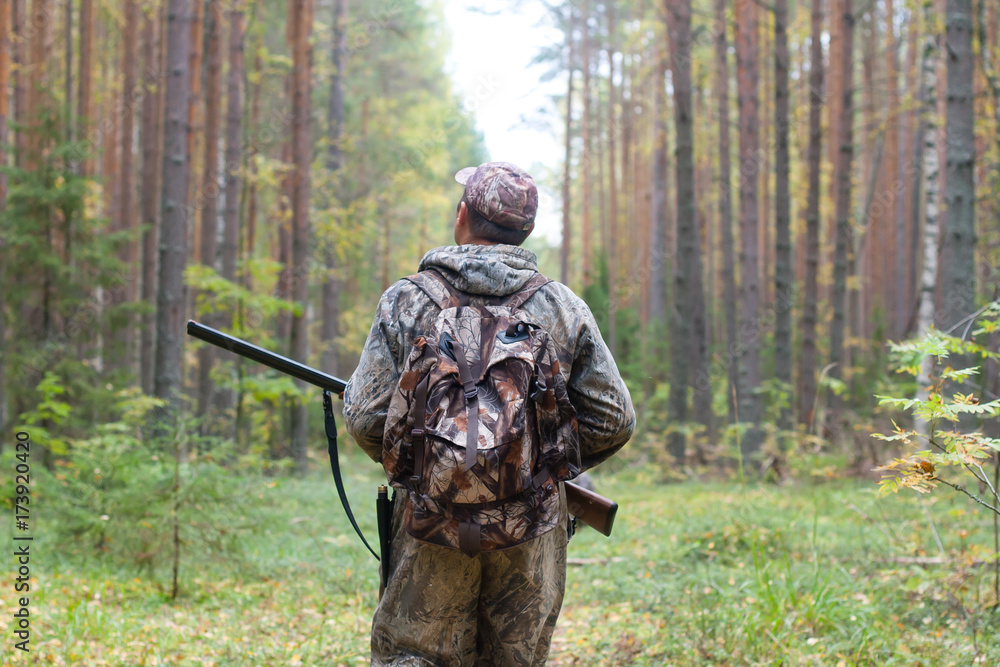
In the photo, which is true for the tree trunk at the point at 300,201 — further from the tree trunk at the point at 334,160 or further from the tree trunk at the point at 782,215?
the tree trunk at the point at 782,215

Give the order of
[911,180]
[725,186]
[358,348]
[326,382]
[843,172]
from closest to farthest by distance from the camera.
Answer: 1. [326,382]
2. [843,172]
3. [725,186]
4. [911,180]
5. [358,348]

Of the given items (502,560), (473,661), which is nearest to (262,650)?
(473,661)

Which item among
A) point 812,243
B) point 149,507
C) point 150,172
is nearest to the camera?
point 149,507

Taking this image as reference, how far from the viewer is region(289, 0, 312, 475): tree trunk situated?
492 inches

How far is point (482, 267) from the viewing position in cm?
240

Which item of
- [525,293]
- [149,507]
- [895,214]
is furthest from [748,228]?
[895,214]

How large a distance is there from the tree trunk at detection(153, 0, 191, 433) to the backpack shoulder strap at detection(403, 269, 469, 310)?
756 cm

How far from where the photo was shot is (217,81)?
13.5 metres

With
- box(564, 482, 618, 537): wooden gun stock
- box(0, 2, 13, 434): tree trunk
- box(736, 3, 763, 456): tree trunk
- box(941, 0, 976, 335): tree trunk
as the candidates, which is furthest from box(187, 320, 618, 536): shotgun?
box(736, 3, 763, 456): tree trunk

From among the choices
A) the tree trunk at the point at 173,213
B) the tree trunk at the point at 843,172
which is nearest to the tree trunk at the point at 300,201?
the tree trunk at the point at 173,213

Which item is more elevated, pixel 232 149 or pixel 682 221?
pixel 232 149

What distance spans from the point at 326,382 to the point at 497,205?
1.11m

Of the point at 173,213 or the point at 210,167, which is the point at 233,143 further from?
the point at 173,213

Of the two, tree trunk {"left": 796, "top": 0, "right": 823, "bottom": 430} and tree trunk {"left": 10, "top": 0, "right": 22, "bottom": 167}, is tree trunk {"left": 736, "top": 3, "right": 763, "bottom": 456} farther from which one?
tree trunk {"left": 10, "top": 0, "right": 22, "bottom": 167}
